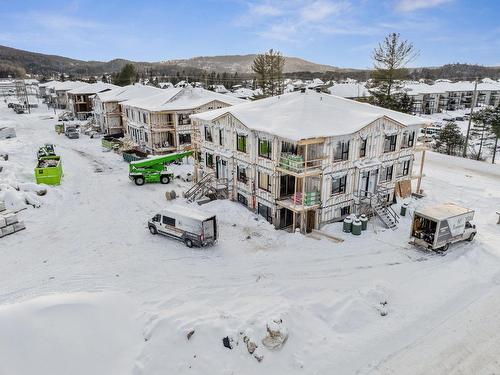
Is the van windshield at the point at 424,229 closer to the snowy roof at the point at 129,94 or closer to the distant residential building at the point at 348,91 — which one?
the snowy roof at the point at 129,94

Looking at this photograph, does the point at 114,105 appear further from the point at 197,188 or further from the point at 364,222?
the point at 364,222

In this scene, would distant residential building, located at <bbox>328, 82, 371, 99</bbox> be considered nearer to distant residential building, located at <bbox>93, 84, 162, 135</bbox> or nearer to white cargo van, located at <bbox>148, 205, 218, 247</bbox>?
distant residential building, located at <bbox>93, 84, 162, 135</bbox>

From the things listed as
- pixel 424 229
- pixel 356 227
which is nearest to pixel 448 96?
pixel 424 229

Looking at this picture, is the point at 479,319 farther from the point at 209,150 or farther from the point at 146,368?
the point at 209,150

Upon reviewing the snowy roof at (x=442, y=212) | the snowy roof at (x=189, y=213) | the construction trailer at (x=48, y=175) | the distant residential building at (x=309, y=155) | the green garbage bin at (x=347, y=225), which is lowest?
the green garbage bin at (x=347, y=225)

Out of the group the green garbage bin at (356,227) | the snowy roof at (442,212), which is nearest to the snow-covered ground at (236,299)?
the green garbage bin at (356,227)

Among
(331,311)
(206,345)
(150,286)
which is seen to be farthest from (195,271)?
(331,311)

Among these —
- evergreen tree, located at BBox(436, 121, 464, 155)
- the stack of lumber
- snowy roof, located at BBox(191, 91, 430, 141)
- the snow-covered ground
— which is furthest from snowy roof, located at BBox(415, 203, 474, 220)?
evergreen tree, located at BBox(436, 121, 464, 155)
